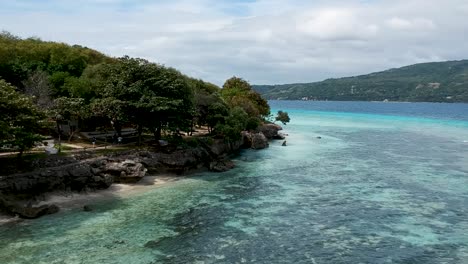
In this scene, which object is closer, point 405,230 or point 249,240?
point 249,240

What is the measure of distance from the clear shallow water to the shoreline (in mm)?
1443

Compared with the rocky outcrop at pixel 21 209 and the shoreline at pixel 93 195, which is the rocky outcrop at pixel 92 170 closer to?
the rocky outcrop at pixel 21 209

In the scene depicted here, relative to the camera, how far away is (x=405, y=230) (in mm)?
32688

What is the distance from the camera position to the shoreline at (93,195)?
3663cm

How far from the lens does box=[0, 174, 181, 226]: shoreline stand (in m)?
36.6

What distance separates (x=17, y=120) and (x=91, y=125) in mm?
24721

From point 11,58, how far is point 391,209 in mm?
62157

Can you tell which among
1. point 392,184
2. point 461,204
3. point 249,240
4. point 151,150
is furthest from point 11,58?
point 461,204

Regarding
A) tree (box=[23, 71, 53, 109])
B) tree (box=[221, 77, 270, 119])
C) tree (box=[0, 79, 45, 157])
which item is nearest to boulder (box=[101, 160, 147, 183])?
tree (box=[0, 79, 45, 157])

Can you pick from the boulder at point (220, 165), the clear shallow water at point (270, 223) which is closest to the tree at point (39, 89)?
the clear shallow water at point (270, 223)

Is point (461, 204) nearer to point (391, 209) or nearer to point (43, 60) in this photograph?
point (391, 209)

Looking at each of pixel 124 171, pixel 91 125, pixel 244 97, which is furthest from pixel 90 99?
pixel 244 97

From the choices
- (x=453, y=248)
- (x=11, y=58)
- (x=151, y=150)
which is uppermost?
(x=11, y=58)

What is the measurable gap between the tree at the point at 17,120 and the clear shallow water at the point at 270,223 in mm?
8039
